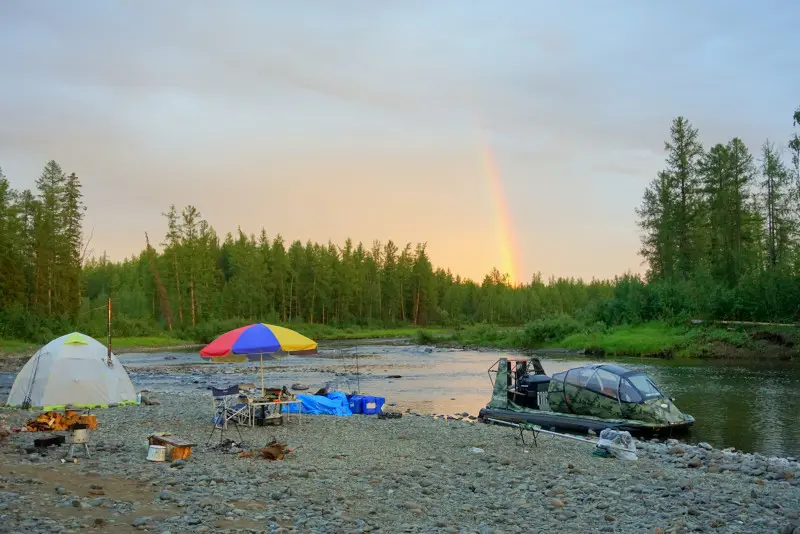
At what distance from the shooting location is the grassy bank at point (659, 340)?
50031mm

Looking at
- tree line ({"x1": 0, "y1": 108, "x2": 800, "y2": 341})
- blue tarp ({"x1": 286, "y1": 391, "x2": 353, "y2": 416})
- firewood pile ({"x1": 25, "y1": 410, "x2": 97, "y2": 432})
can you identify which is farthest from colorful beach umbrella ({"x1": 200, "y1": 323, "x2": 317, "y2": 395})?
tree line ({"x1": 0, "y1": 108, "x2": 800, "y2": 341})

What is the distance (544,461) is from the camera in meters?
14.6

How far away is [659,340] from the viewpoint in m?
56.6

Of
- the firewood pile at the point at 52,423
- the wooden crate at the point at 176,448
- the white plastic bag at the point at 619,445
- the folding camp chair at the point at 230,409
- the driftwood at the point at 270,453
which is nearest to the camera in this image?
the wooden crate at the point at 176,448

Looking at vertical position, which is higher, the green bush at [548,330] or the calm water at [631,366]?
the green bush at [548,330]

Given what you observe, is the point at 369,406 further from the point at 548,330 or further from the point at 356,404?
the point at 548,330

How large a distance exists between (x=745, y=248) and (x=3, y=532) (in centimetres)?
7587

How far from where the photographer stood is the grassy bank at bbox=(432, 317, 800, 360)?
50.0 meters

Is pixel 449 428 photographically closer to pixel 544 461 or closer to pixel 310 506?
pixel 544 461

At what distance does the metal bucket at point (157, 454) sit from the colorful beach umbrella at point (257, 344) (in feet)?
15.2

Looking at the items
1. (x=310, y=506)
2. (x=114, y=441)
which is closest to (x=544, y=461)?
(x=310, y=506)

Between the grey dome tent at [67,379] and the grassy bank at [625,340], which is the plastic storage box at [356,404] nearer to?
the grey dome tent at [67,379]

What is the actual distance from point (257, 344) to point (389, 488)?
785 centimetres

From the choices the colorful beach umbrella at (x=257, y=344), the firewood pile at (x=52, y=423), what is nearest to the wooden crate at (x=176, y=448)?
the firewood pile at (x=52, y=423)
